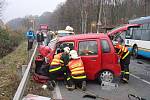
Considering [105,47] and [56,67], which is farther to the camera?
[105,47]

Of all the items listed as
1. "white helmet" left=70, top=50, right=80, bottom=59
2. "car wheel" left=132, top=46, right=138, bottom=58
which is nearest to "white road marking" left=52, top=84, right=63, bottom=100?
"white helmet" left=70, top=50, right=80, bottom=59

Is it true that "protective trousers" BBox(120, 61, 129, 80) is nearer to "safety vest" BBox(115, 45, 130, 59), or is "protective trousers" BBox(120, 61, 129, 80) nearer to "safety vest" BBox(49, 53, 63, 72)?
"safety vest" BBox(115, 45, 130, 59)

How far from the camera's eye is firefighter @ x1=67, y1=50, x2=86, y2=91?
11332 millimetres

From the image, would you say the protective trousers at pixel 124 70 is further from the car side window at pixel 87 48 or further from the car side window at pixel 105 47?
the car side window at pixel 87 48

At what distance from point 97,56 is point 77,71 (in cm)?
114

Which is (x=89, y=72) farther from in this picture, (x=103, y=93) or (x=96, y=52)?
(x=103, y=93)

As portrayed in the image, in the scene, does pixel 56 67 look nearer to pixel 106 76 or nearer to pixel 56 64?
pixel 56 64

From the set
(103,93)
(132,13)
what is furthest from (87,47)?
(132,13)

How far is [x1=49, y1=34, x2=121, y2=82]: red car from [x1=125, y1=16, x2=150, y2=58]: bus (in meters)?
9.63

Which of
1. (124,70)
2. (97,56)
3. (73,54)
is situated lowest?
(124,70)

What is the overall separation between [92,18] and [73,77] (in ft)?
231

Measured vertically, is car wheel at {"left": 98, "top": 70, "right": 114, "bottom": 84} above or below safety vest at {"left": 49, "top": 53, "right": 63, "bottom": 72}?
below

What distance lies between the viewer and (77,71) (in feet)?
37.4

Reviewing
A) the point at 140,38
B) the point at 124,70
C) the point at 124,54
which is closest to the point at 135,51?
the point at 140,38
